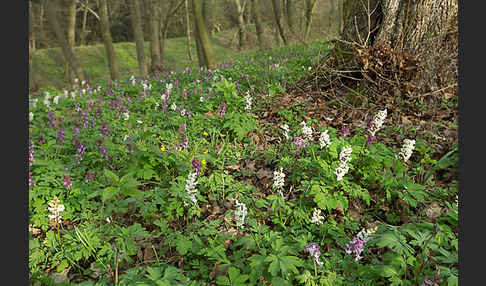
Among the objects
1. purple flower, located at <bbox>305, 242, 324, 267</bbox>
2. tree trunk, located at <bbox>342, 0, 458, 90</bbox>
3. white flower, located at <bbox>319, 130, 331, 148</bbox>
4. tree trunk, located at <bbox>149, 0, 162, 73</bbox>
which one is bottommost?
purple flower, located at <bbox>305, 242, 324, 267</bbox>

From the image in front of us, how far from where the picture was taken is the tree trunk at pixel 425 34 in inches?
159

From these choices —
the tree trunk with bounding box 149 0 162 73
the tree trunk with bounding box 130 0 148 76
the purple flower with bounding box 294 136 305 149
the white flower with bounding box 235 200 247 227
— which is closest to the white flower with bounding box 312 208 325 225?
the white flower with bounding box 235 200 247 227

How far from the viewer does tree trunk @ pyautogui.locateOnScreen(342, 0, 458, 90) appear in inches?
159

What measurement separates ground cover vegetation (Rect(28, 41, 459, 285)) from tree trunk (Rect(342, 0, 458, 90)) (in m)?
0.60

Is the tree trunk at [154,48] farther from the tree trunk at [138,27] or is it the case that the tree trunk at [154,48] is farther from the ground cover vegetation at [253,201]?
the ground cover vegetation at [253,201]

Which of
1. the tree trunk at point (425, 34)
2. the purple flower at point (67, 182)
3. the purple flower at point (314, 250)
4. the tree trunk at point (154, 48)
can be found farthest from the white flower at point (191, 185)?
the tree trunk at point (154, 48)

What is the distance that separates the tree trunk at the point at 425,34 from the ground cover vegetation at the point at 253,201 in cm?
60

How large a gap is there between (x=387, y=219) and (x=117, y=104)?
478 centimetres

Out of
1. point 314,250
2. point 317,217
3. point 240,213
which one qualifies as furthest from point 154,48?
point 314,250

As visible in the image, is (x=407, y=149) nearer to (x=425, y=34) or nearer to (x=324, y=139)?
(x=324, y=139)

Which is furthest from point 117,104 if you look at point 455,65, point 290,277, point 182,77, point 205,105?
point 455,65

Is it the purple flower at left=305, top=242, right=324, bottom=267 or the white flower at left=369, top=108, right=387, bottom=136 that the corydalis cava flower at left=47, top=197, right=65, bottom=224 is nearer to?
the purple flower at left=305, top=242, right=324, bottom=267

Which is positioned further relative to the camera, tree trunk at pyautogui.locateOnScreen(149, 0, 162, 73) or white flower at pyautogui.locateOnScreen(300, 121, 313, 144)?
tree trunk at pyautogui.locateOnScreen(149, 0, 162, 73)

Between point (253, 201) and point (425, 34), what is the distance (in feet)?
12.7
